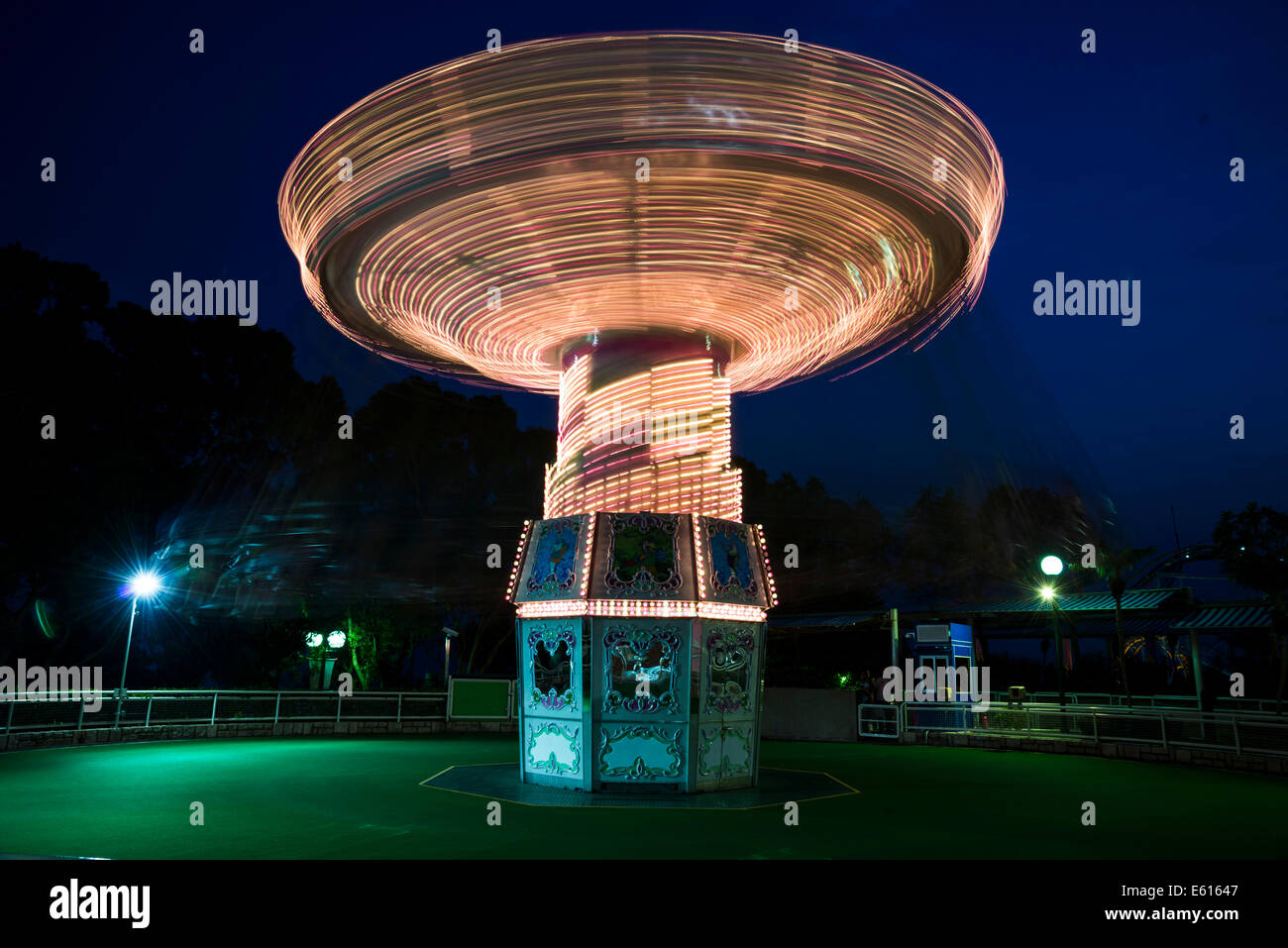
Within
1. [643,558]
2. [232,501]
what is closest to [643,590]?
[643,558]

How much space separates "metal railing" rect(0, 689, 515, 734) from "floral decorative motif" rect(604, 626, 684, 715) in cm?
1242

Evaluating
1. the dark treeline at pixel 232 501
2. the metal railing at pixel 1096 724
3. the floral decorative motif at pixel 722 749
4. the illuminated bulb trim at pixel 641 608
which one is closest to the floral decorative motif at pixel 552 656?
the illuminated bulb trim at pixel 641 608

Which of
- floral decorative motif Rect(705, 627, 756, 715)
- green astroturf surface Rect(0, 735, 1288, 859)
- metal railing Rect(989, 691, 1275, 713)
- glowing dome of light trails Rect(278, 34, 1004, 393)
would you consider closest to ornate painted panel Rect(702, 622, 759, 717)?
floral decorative motif Rect(705, 627, 756, 715)

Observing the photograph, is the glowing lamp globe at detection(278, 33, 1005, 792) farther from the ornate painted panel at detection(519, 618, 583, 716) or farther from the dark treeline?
the dark treeline

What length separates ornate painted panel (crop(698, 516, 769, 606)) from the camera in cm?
1255

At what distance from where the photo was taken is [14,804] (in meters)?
10.6

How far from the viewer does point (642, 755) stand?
39.9ft

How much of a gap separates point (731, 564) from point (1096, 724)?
11610mm

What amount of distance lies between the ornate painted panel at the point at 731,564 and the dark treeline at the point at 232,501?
61.9 ft

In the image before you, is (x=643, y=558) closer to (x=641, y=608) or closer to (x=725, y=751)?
(x=641, y=608)

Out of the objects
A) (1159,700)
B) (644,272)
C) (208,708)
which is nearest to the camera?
(644,272)

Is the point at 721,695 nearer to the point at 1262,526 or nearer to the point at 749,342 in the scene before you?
the point at 749,342

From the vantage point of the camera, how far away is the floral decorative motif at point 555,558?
12.7 m
